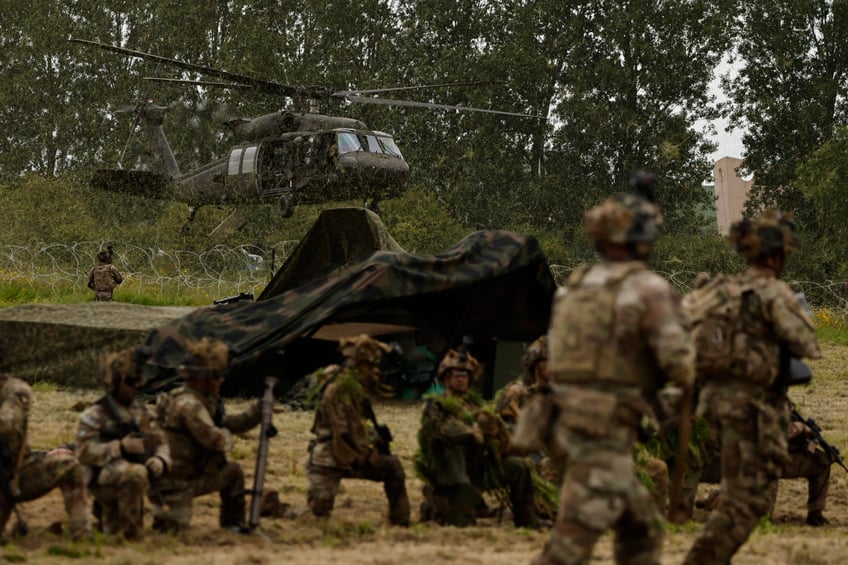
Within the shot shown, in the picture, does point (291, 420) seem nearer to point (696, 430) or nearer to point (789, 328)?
point (696, 430)

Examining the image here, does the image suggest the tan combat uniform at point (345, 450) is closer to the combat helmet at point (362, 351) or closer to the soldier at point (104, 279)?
the combat helmet at point (362, 351)

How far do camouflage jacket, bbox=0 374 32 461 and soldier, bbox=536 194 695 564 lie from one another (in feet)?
11.2

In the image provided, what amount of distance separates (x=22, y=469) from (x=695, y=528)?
4.87 metres

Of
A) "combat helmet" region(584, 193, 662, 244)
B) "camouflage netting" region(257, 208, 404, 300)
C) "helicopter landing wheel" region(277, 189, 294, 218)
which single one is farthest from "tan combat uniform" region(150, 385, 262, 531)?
"helicopter landing wheel" region(277, 189, 294, 218)

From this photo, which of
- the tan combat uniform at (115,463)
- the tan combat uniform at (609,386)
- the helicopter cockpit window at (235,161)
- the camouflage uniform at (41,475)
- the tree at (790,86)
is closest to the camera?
the tan combat uniform at (609,386)

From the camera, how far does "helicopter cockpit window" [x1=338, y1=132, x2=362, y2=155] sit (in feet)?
81.5

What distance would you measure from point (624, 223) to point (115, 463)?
3641mm

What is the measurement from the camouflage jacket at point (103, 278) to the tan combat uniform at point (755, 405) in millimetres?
16538

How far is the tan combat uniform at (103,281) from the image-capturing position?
2208 cm

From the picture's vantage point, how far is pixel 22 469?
25.0ft

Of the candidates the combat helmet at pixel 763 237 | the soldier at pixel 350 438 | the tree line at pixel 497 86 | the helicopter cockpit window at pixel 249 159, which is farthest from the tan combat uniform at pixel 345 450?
the tree line at pixel 497 86

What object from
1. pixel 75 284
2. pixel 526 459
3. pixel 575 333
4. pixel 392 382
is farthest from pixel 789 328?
pixel 75 284

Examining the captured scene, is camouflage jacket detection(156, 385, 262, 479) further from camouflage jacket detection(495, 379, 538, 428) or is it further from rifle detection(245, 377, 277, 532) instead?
camouflage jacket detection(495, 379, 538, 428)

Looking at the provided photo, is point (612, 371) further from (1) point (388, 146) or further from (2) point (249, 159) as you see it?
(2) point (249, 159)
